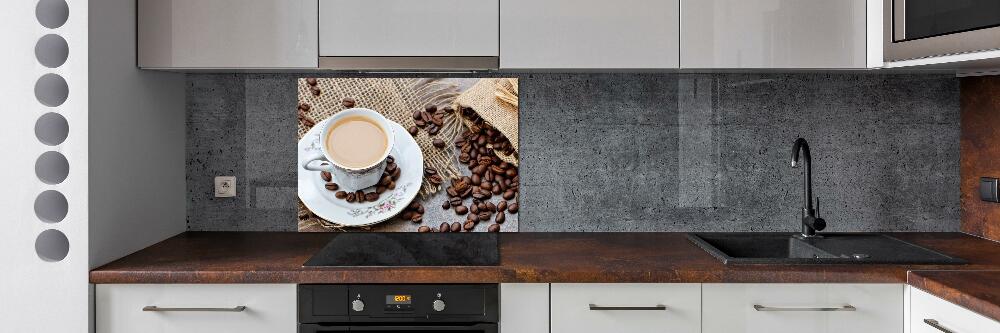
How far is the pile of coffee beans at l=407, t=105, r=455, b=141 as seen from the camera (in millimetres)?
2410

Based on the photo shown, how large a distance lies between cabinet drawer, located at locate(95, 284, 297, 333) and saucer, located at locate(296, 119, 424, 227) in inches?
24.0

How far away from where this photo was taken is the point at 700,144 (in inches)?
95.3

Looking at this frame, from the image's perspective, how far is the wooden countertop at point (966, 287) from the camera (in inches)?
57.8

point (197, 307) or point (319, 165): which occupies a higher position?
point (319, 165)

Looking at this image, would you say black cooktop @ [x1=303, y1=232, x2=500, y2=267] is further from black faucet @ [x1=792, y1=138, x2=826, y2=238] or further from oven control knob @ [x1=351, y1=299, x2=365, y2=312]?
black faucet @ [x1=792, y1=138, x2=826, y2=238]

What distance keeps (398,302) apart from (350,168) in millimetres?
678

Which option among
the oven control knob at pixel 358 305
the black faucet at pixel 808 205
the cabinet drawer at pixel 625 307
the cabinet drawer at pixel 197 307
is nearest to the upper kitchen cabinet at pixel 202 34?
the cabinet drawer at pixel 197 307

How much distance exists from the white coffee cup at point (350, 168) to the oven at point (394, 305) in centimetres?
63

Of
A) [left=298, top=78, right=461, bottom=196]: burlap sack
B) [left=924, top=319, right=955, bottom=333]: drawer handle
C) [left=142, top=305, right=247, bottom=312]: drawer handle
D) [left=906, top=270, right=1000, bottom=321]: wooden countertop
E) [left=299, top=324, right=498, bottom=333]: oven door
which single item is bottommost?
[left=299, top=324, right=498, bottom=333]: oven door
